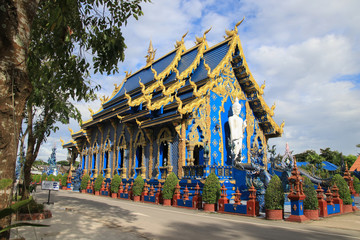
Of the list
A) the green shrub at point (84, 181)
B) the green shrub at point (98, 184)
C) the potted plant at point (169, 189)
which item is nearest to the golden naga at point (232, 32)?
the potted plant at point (169, 189)

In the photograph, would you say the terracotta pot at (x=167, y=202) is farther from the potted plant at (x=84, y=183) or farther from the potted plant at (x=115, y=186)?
the potted plant at (x=84, y=183)

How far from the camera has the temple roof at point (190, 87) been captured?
15.5 meters

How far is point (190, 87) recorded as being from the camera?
1645 cm

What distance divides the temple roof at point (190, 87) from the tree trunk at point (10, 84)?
35.7 ft

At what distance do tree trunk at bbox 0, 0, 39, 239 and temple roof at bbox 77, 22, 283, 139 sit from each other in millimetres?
10870

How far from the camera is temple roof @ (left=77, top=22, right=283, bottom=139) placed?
15531 millimetres

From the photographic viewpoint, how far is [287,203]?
14266 mm

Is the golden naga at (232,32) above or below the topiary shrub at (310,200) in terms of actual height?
above

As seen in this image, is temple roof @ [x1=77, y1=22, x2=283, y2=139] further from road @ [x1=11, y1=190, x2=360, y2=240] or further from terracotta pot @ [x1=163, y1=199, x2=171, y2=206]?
road @ [x1=11, y1=190, x2=360, y2=240]

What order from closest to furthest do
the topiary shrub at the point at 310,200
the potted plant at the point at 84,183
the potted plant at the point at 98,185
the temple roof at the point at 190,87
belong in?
the topiary shrub at the point at 310,200
the temple roof at the point at 190,87
the potted plant at the point at 98,185
the potted plant at the point at 84,183

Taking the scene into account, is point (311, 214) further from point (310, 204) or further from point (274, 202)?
point (274, 202)

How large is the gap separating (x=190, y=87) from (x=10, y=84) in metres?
13.5

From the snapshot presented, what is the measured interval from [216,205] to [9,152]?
939 cm

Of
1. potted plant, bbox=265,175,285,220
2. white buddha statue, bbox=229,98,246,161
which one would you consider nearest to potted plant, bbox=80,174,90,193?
white buddha statue, bbox=229,98,246,161
